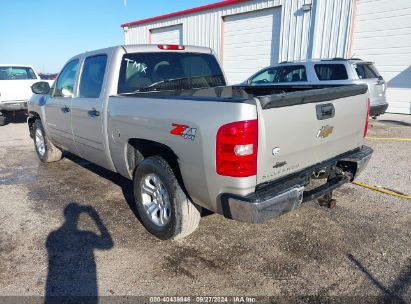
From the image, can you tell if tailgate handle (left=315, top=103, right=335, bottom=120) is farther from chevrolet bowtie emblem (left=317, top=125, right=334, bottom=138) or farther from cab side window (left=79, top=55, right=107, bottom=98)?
cab side window (left=79, top=55, right=107, bottom=98)

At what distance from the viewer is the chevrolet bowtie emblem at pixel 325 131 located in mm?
2953

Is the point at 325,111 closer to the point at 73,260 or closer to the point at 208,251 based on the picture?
the point at 208,251

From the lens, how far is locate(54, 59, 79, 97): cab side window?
468 cm

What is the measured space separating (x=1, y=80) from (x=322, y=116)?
1084cm

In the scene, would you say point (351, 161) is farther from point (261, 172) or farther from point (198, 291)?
point (198, 291)

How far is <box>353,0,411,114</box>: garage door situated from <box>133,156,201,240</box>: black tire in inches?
428

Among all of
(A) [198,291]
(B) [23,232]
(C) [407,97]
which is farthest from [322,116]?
(C) [407,97]

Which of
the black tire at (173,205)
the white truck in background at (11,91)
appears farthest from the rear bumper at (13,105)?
the black tire at (173,205)

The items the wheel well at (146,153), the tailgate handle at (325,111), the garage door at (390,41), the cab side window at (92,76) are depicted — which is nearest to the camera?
the tailgate handle at (325,111)

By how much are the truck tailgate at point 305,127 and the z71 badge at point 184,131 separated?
1.76ft

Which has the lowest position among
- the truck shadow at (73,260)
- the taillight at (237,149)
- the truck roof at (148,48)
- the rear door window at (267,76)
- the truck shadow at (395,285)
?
the truck shadow at (73,260)

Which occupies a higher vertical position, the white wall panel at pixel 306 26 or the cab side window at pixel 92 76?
the white wall panel at pixel 306 26

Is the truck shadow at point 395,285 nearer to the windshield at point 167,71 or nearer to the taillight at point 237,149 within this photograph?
the taillight at point 237,149

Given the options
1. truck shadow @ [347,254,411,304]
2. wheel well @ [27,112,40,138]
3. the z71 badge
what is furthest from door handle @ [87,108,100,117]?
truck shadow @ [347,254,411,304]
